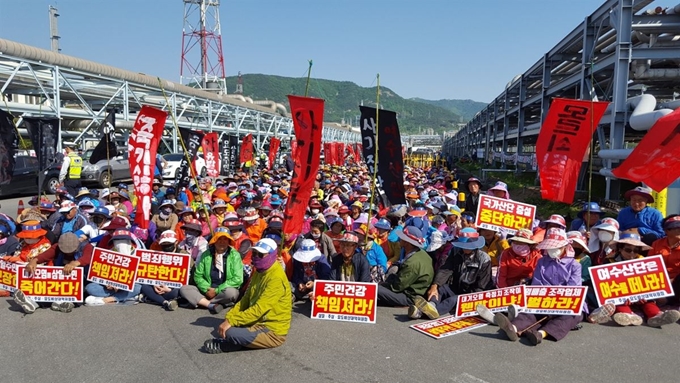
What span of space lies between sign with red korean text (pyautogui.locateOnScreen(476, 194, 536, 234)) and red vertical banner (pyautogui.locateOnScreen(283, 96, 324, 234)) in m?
2.51

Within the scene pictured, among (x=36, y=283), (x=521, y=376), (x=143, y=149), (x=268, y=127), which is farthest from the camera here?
(x=268, y=127)

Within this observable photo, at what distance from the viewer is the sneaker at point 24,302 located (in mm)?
6477

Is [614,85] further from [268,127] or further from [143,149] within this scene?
[268,127]

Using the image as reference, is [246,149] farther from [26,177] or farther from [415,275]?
[415,275]

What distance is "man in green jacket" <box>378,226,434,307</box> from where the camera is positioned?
667 cm

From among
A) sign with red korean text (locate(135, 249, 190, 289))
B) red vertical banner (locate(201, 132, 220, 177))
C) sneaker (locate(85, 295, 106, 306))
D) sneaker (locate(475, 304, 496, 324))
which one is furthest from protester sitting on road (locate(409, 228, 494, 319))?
red vertical banner (locate(201, 132, 220, 177))

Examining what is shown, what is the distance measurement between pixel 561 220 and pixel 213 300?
4.90 metres

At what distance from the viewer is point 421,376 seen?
484cm

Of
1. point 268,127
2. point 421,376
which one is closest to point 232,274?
point 421,376

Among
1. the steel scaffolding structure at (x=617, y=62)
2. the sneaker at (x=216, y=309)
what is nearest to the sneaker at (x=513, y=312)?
the sneaker at (x=216, y=309)

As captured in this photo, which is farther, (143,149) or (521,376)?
(143,149)

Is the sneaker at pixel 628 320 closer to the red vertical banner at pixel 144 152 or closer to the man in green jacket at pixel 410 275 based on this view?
the man in green jacket at pixel 410 275

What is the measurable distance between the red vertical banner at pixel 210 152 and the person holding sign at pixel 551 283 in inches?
558

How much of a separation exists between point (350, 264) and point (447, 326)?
4.69 feet
